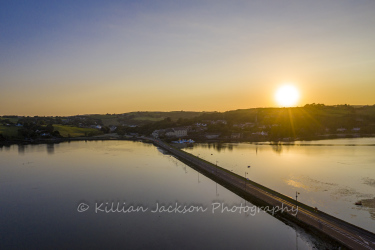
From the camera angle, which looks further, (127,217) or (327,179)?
(327,179)

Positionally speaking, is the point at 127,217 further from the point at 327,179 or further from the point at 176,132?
the point at 176,132

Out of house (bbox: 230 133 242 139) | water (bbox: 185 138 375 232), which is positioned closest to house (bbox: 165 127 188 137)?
house (bbox: 230 133 242 139)

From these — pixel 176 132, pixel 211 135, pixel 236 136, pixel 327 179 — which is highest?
pixel 176 132

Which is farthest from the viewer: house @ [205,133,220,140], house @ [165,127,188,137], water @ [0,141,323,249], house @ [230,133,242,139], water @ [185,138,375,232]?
house @ [165,127,188,137]

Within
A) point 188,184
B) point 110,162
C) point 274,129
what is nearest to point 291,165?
point 188,184

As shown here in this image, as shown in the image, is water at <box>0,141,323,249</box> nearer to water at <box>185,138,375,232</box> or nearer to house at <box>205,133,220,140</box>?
water at <box>185,138,375,232</box>

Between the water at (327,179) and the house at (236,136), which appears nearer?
the water at (327,179)

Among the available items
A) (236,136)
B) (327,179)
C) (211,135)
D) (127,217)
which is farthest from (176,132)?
(127,217)

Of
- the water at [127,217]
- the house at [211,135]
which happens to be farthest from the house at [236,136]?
the water at [127,217]

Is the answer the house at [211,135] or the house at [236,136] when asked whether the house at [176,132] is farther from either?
the house at [236,136]

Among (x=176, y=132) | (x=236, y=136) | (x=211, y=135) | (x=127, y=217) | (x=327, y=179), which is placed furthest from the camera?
(x=176, y=132)
